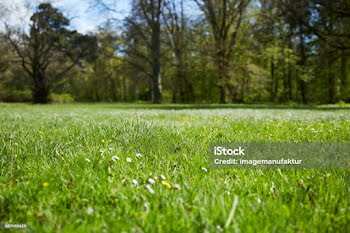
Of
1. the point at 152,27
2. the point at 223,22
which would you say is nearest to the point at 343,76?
the point at 223,22

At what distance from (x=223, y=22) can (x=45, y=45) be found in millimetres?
24107

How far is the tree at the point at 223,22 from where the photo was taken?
2467 centimetres

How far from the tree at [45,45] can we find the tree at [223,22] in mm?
16457

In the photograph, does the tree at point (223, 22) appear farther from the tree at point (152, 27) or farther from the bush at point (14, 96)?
the bush at point (14, 96)

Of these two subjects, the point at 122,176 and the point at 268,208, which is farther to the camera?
the point at 122,176

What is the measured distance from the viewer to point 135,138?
10.7ft

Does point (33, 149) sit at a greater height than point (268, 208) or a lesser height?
greater

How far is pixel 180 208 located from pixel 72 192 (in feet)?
2.91

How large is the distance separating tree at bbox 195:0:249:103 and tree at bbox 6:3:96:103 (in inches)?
648

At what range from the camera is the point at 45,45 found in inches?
1139

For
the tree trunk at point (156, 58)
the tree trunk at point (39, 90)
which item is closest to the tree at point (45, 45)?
the tree trunk at point (39, 90)

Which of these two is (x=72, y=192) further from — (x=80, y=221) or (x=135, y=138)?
(x=135, y=138)

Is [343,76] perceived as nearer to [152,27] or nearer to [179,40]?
[179,40]

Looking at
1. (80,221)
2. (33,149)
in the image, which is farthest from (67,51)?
(80,221)
